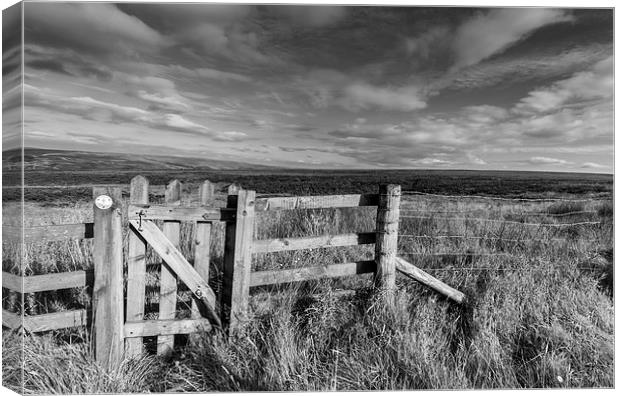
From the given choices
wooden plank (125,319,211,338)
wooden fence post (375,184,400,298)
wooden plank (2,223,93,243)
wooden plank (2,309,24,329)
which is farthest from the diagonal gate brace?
wooden fence post (375,184,400,298)

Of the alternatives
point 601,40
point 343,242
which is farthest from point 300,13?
point 601,40

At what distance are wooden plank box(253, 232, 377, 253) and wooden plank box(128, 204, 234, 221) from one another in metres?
0.39

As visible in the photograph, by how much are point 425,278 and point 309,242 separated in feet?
4.03

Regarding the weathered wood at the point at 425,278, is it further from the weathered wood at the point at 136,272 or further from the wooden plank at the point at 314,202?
the weathered wood at the point at 136,272

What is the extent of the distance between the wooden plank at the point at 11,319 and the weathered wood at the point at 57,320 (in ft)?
0.20

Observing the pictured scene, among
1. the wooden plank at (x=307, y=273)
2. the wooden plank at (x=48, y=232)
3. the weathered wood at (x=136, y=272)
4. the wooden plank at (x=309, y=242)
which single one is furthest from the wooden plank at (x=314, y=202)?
the wooden plank at (x=48, y=232)

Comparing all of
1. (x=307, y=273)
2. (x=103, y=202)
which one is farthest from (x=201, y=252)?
(x=307, y=273)

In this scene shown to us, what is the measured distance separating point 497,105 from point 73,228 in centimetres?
988

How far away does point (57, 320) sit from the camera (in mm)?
3549

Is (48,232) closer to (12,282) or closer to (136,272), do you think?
(12,282)

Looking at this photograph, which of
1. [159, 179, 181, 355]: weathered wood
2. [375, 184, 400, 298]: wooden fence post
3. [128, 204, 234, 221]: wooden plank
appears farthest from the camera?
[375, 184, 400, 298]: wooden fence post

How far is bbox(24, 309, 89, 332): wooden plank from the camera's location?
3.49 meters

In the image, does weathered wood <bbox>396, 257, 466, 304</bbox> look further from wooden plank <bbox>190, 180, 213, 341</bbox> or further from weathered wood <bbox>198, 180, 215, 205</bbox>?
weathered wood <bbox>198, 180, 215, 205</bbox>

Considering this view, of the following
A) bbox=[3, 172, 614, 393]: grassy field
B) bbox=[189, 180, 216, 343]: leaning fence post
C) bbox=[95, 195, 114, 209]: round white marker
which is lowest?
bbox=[3, 172, 614, 393]: grassy field
